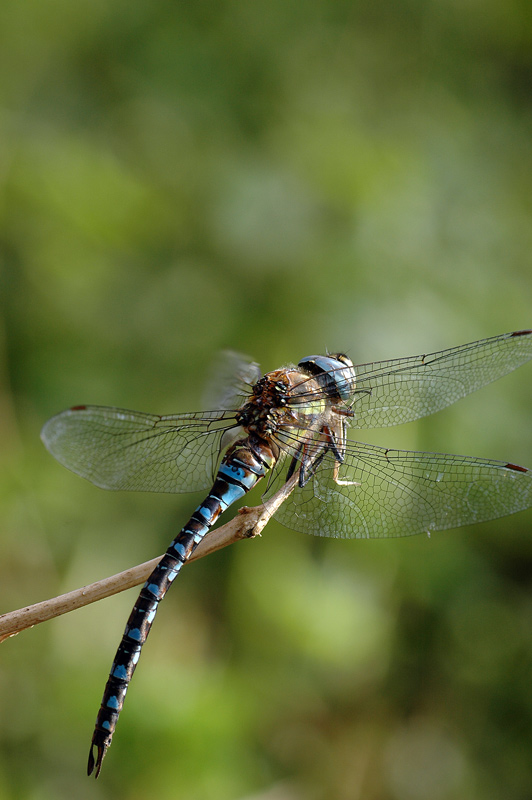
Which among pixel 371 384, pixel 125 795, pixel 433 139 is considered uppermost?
pixel 433 139

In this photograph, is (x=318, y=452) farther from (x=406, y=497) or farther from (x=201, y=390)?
(x=201, y=390)

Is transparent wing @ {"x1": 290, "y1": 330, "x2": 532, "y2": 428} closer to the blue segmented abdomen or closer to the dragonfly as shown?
the dragonfly

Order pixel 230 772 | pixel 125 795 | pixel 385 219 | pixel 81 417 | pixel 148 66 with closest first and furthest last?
pixel 81 417 → pixel 125 795 → pixel 230 772 → pixel 385 219 → pixel 148 66

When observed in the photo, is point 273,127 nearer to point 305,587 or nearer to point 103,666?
point 305,587

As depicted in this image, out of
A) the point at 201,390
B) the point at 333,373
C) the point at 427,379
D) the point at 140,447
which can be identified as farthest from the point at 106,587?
the point at 201,390

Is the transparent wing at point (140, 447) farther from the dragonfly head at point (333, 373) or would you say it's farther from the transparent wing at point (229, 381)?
the dragonfly head at point (333, 373)

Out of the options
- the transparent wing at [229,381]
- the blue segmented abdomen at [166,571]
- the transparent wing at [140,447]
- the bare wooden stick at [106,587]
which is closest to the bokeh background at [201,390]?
the transparent wing at [229,381]

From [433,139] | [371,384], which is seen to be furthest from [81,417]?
[433,139]
